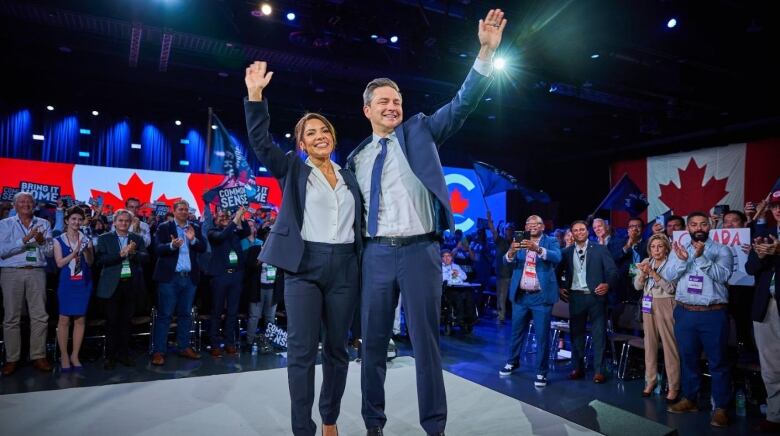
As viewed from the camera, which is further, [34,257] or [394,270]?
[34,257]

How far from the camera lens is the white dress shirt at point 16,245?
5.27 m

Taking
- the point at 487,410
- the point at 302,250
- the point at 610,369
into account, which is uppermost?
the point at 302,250

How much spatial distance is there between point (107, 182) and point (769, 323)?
1266 cm

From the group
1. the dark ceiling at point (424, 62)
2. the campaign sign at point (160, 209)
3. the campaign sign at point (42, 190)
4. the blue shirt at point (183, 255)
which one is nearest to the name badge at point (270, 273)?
the blue shirt at point (183, 255)

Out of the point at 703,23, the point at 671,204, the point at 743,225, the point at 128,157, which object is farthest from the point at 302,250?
the point at 671,204

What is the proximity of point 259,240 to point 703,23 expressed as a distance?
7.64 meters

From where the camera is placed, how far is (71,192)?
11297 mm

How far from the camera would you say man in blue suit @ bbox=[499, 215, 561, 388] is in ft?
18.2

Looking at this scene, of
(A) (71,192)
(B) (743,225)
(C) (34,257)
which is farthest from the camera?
(A) (71,192)

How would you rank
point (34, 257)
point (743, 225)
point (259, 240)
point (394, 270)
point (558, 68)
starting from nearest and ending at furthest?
point (394, 270) < point (34, 257) < point (743, 225) < point (259, 240) < point (558, 68)

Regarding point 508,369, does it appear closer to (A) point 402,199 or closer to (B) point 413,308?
(B) point 413,308

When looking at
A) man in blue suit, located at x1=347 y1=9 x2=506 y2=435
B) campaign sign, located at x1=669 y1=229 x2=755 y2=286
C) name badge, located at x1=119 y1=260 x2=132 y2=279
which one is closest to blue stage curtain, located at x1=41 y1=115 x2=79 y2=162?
name badge, located at x1=119 y1=260 x2=132 y2=279

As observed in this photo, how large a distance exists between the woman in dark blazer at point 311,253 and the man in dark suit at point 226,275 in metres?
4.14

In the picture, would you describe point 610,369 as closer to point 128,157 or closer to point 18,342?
point 18,342
